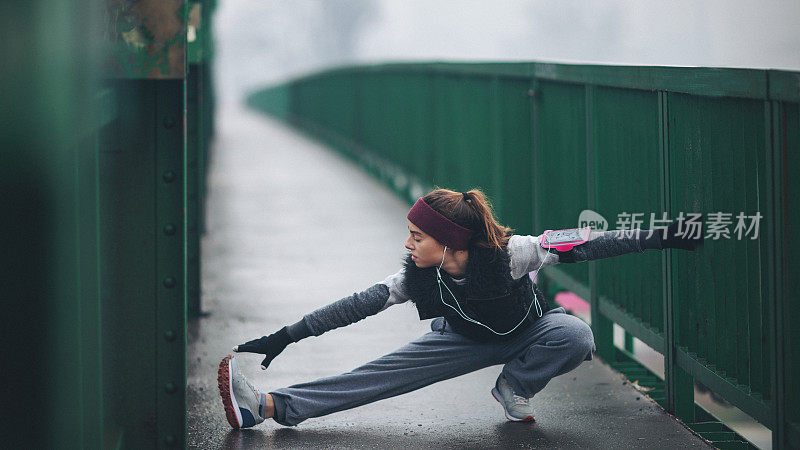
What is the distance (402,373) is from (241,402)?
626 mm

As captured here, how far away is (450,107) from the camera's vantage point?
9.53 metres

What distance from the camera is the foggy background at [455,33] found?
169ft

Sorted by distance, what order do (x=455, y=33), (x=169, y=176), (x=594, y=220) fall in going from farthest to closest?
(x=455, y=33), (x=594, y=220), (x=169, y=176)

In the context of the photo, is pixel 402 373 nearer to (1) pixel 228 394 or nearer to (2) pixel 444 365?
(2) pixel 444 365

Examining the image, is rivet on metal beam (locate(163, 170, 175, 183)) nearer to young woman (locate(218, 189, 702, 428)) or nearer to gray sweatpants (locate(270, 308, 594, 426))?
young woman (locate(218, 189, 702, 428))

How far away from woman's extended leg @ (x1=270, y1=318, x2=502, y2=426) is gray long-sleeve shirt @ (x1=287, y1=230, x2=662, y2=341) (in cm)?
29

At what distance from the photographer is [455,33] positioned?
78.1 metres

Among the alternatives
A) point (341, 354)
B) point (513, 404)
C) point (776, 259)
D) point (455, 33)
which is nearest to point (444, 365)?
point (513, 404)

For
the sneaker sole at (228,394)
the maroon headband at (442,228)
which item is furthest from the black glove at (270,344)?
the maroon headband at (442,228)

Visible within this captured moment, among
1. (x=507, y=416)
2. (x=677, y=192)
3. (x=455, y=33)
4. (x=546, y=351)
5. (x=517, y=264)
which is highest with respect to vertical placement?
(x=455, y=33)

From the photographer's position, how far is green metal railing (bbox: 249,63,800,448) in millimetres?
3287

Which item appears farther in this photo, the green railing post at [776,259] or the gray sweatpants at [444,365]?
A: the gray sweatpants at [444,365]

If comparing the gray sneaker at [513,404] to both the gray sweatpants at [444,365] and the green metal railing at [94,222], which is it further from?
the green metal railing at [94,222]

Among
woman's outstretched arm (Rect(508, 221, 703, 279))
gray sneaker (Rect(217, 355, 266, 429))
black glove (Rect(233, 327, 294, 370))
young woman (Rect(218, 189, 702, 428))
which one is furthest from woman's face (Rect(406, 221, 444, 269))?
gray sneaker (Rect(217, 355, 266, 429))
